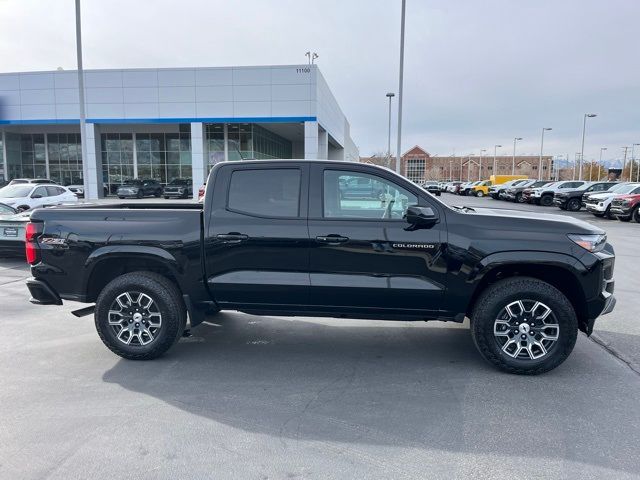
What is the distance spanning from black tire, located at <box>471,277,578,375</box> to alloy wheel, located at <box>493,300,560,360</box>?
1.0 inches

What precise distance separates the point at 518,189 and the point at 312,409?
117 ft

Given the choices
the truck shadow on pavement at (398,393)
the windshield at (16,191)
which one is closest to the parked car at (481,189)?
the windshield at (16,191)

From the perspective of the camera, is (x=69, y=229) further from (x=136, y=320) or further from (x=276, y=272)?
(x=276, y=272)

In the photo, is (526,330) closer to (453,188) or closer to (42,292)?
(42,292)

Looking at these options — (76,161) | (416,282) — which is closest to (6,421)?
(416,282)

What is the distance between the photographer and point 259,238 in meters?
4.54

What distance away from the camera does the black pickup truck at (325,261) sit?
4363 mm

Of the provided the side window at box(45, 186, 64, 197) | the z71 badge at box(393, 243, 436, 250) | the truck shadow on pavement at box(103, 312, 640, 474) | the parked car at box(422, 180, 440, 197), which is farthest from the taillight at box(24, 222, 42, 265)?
the side window at box(45, 186, 64, 197)

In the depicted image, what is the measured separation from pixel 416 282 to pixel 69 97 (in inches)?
1501

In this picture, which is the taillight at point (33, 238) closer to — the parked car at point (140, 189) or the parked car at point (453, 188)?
the parked car at point (140, 189)

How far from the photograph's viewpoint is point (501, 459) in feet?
10.1

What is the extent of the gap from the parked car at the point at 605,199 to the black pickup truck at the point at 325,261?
19833 millimetres

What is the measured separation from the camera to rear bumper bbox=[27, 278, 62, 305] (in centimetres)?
480

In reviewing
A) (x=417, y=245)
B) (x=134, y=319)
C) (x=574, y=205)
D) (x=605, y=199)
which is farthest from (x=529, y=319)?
(x=574, y=205)
